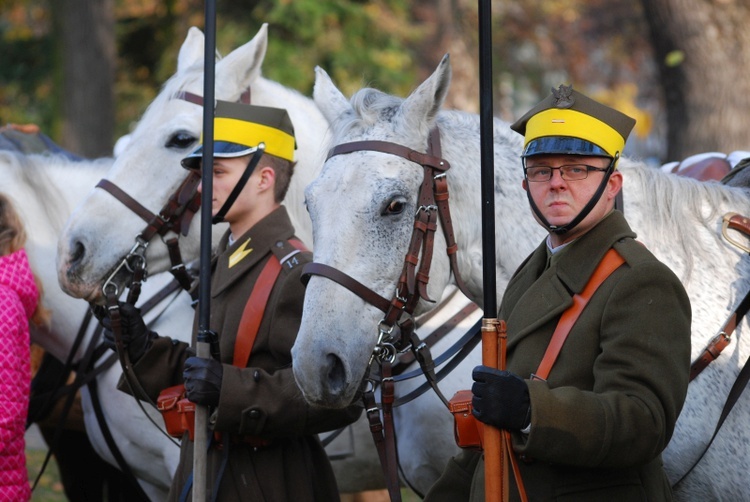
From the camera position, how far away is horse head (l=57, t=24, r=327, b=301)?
424cm

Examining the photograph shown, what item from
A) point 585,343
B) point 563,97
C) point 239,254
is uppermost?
point 563,97

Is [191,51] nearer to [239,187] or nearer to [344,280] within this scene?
[239,187]

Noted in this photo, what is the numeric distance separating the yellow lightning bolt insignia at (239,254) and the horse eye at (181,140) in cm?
97

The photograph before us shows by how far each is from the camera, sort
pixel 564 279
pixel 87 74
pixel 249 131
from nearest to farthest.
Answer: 1. pixel 564 279
2. pixel 249 131
3. pixel 87 74

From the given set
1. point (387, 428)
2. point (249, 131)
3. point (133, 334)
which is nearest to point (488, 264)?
point (387, 428)

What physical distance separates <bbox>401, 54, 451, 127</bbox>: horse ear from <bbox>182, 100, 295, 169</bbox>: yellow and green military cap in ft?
2.35

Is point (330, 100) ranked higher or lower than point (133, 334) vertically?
higher

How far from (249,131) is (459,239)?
955mm

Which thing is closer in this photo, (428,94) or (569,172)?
(569,172)

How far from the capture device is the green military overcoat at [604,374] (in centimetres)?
229

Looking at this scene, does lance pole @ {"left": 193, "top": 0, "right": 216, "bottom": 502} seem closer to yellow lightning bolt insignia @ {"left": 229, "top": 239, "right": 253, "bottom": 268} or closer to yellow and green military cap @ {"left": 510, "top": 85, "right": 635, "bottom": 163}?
yellow lightning bolt insignia @ {"left": 229, "top": 239, "right": 253, "bottom": 268}

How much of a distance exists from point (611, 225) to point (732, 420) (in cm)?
108

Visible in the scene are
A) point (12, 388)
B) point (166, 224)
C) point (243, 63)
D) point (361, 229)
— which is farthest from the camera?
point (243, 63)

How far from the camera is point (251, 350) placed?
11.4ft
